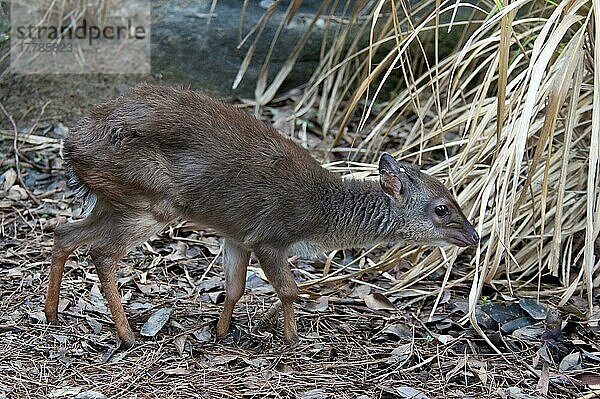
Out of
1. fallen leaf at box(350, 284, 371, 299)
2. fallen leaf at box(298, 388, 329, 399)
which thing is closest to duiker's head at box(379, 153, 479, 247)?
fallen leaf at box(350, 284, 371, 299)

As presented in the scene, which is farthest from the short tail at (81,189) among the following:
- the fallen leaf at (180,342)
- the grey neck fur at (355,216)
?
the grey neck fur at (355,216)

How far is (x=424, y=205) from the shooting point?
5223 mm

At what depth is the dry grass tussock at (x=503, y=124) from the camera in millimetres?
4883

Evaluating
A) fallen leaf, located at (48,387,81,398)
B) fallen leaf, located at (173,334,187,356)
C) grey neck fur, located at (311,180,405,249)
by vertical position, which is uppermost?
grey neck fur, located at (311,180,405,249)

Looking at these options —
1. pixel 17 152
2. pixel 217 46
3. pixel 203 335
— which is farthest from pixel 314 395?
pixel 217 46

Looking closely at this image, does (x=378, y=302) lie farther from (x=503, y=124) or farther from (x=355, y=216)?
(x=503, y=124)

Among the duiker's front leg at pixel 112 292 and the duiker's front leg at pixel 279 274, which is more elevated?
the duiker's front leg at pixel 279 274

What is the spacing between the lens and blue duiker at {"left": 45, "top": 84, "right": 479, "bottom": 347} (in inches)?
192

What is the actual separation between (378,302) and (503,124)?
123 cm

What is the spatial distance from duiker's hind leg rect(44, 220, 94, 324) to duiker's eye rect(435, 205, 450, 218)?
1801 mm

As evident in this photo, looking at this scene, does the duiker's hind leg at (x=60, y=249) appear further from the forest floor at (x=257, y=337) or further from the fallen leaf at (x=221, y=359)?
the fallen leaf at (x=221, y=359)

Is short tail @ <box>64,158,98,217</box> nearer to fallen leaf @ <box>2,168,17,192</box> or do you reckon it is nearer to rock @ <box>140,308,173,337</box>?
rock @ <box>140,308,173,337</box>

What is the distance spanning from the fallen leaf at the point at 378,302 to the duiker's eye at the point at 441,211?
2.28 feet

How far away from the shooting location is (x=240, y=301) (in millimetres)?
5684
